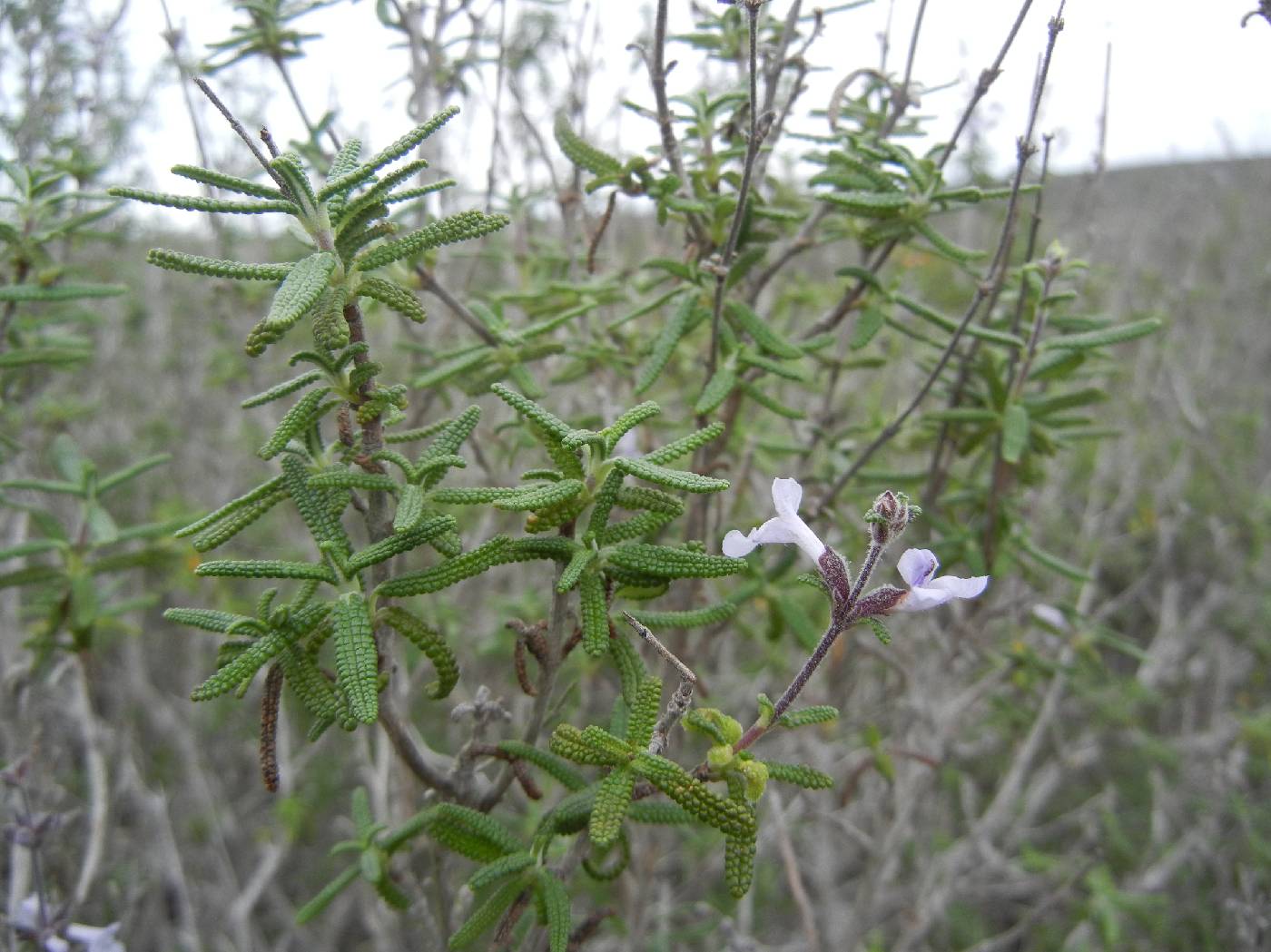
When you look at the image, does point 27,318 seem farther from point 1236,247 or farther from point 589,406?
point 1236,247

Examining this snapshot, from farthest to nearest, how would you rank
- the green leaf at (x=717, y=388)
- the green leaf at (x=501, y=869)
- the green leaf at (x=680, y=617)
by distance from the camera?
the green leaf at (x=717, y=388) < the green leaf at (x=680, y=617) < the green leaf at (x=501, y=869)

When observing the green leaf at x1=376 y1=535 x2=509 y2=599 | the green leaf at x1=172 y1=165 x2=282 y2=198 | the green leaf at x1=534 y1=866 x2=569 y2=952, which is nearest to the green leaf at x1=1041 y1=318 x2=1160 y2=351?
the green leaf at x1=376 y1=535 x2=509 y2=599

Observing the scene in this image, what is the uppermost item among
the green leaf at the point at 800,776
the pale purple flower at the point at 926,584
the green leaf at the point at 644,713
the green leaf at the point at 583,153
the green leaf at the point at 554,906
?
the green leaf at the point at 583,153

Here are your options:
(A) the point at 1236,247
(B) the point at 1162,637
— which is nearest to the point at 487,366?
(B) the point at 1162,637

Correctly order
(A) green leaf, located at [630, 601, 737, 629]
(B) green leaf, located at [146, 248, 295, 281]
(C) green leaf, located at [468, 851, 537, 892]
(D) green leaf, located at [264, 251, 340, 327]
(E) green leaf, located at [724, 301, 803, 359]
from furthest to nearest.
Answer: (E) green leaf, located at [724, 301, 803, 359], (A) green leaf, located at [630, 601, 737, 629], (C) green leaf, located at [468, 851, 537, 892], (B) green leaf, located at [146, 248, 295, 281], (D) green leaf, located at [264, 251, 340, 327]

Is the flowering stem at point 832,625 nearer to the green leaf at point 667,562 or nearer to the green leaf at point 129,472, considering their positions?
the green leaf at point 667,562

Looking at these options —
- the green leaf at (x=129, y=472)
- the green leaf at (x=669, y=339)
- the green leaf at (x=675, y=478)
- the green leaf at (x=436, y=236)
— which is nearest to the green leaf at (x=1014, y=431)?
the green leaf at (x=669, y=339)

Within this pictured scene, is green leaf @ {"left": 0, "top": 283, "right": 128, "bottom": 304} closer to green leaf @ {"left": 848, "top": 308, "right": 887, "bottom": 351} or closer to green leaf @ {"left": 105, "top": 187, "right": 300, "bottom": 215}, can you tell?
green leaf @ {"left": 105, "top": 187, "right": 300, "bottom": 215}
